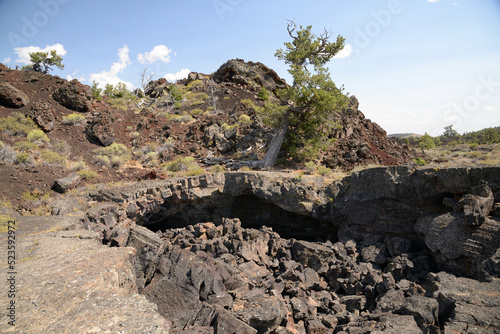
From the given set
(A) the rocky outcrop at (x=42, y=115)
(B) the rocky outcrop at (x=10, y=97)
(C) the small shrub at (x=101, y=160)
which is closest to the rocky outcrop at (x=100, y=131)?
(A) the rocky outcrop at (x=42, y=115)

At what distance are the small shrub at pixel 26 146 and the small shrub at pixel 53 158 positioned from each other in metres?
0.50

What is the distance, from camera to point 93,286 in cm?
466

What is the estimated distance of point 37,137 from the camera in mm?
14883

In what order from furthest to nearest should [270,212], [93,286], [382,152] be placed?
1. [382,152]
2. [270,212]
3. [93,286]

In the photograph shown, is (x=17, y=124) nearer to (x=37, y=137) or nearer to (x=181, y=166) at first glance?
(x=37, y=137)

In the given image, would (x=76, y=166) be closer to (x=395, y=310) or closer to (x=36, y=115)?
(x=36, y=115)

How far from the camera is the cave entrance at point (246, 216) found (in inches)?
463

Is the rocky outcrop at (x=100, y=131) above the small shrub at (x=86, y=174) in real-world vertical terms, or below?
above

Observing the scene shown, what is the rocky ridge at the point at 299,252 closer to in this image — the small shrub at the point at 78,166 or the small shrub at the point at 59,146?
the small shrub at the point at 78,166

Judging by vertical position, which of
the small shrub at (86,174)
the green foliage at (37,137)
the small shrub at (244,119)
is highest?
the small shrub at (244,119)

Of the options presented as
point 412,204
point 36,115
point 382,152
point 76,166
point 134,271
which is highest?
point 36,115

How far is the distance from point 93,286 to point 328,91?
15130mm

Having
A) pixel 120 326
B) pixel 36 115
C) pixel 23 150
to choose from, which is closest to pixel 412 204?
pixel 120 326

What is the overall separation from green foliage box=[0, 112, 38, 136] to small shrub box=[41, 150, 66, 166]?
2.37 metres
